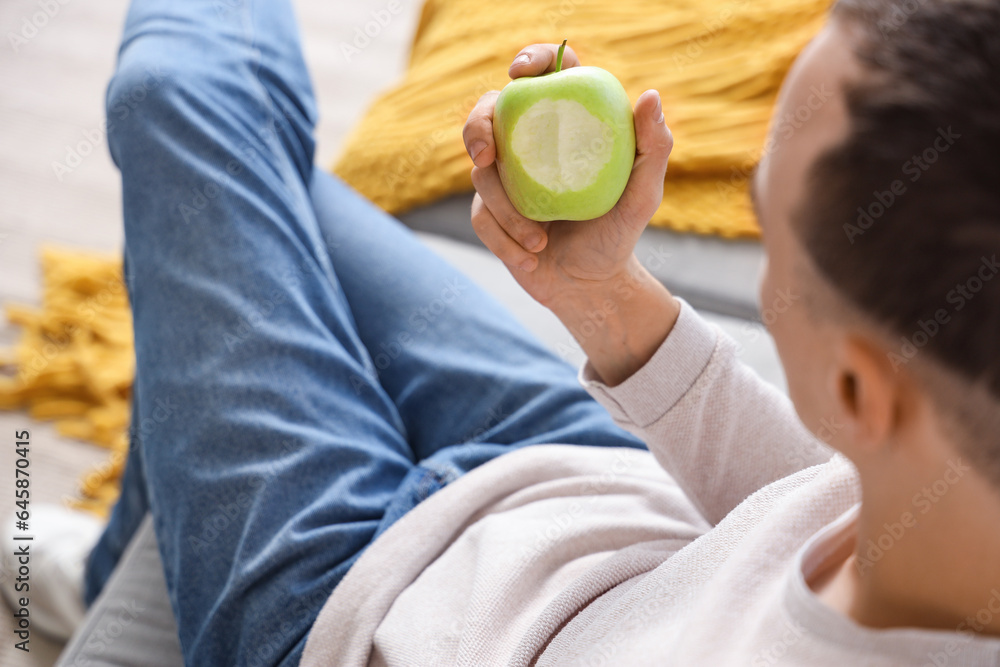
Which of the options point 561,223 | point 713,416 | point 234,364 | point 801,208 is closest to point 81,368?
point 234,364

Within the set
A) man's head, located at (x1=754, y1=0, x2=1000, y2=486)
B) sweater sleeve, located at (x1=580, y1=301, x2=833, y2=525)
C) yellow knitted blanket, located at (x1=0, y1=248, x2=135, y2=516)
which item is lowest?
yellow knitted blanket, located at (x1=0, y1=248, x2=135, y2=516)

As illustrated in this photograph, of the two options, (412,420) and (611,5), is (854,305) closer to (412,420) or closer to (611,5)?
(412,420)

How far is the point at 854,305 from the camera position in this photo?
38 cm

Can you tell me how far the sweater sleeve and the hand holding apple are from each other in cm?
9

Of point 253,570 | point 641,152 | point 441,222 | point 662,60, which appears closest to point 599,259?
point 641,152

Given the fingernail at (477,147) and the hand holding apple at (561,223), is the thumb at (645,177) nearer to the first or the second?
the hand holding apple at (561,223)

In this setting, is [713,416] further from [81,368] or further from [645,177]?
[81,368]

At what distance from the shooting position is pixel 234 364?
0.80m

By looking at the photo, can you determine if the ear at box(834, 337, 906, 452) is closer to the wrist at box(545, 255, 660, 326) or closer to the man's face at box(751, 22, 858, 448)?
the man's face at box(751, 22, 858, 448)

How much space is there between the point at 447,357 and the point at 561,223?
0.22m

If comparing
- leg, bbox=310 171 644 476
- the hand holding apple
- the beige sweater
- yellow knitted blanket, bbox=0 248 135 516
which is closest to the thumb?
the hand holding apple

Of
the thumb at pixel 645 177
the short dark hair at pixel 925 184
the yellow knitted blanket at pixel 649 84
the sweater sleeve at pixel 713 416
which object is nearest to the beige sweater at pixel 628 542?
the sweater sleeve at pixel 713 416

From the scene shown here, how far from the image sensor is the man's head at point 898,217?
0.33m

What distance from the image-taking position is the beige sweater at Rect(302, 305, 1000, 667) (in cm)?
56
